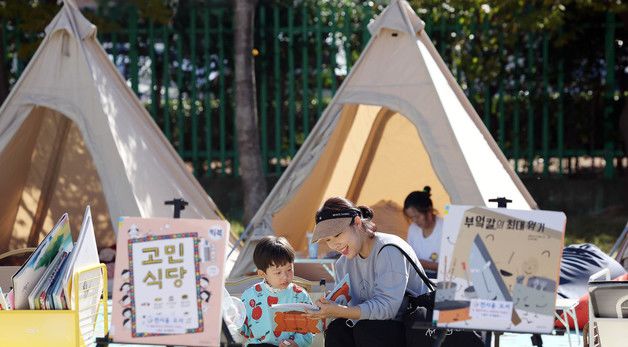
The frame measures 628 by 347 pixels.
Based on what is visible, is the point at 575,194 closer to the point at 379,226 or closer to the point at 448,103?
the point at 379,226

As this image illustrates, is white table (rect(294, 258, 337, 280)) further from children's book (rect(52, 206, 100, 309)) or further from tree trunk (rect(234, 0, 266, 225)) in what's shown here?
tree trunk (rect(234, 0, 266, 225))

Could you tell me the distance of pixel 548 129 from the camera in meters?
11.7

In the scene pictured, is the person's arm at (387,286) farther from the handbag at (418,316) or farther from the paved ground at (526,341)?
the paved ground at (526,341)

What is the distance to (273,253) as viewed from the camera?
544 cm

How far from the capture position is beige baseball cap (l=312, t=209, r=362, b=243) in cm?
513

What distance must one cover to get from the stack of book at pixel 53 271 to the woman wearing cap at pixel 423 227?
2.97 meters

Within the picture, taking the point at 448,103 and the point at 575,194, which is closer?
the point at 448,103

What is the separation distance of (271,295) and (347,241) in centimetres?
54

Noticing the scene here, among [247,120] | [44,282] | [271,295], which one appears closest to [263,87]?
[247,120]

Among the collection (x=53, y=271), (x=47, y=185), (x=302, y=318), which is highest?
(x=47, y=185)

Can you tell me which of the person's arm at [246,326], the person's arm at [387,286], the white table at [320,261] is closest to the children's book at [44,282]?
the person's arm at [246,326]

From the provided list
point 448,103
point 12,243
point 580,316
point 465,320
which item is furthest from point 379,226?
point 465,320

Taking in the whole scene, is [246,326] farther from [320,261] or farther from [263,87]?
[263,87]

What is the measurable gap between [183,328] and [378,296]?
3.10 ft
